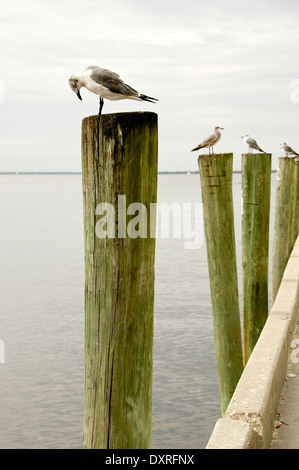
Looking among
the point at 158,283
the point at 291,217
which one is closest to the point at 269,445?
the point at 291,217

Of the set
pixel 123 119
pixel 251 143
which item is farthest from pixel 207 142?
pixel 123 119

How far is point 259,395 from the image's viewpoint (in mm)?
3346

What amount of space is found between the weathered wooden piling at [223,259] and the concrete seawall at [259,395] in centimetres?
41

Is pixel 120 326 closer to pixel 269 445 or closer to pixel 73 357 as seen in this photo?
pixel 269 445

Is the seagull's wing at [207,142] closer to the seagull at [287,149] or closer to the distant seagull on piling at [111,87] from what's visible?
the distant seagull on piling at [111,87]

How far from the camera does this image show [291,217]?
898 cm

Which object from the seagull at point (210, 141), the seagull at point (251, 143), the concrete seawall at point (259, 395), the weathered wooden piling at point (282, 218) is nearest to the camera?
the concrete seawall at point (259, 395)

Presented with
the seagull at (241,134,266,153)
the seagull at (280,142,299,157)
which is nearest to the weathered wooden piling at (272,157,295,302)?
the seagull at (241,134,266,153)

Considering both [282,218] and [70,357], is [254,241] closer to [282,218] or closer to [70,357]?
[282,218]

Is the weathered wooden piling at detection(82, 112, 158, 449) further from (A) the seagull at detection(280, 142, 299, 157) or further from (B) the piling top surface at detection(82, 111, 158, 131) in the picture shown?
(A) the seagull at detection(280, 142, 299, 157)

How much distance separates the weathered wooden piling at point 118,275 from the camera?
7.57 feet

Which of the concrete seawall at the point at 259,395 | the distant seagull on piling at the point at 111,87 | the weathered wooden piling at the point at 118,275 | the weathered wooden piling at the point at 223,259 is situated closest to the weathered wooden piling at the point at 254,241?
the weathered wooden piling at the point at 223,259

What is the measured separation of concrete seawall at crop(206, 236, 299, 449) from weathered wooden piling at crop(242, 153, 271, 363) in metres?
1.48
